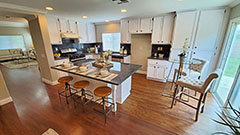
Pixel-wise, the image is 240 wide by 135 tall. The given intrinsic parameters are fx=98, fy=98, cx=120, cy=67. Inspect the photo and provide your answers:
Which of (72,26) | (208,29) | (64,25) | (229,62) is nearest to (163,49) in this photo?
(208,29)

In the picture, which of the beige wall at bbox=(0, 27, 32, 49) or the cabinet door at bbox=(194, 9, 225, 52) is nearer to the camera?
the cabinet door at bbox=(194, 9, 225, 52)

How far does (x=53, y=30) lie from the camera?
364 centimetres

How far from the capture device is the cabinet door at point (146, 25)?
12.7 ft

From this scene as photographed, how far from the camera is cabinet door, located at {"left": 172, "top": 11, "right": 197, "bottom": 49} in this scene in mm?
3035

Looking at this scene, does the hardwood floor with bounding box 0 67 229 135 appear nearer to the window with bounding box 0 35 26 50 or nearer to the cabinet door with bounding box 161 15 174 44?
the cabinet door with bounding box 161 15 174 44

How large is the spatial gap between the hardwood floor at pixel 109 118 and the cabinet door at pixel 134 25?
272 centimetres

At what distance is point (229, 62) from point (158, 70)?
1.90 meters

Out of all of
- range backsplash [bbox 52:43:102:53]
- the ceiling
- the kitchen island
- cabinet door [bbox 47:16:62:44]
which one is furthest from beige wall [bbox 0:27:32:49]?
the kitchen island

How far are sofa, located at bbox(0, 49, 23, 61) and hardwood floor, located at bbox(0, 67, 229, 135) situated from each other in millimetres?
7013

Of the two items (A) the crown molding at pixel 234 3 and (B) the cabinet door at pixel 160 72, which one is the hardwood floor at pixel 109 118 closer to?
(B) the cabinet door at pixel 160 72

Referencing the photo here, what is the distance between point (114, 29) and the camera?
16.2 feet

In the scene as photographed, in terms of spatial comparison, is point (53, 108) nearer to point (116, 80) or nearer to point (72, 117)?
point (72, 117)

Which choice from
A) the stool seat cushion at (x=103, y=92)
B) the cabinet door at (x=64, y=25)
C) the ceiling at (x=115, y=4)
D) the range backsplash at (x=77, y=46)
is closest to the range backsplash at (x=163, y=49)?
the ceiling at (x=115, y=4)

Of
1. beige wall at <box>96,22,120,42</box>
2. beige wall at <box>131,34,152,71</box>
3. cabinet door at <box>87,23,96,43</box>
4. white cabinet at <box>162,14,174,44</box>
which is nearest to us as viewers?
white cabinet at <box>162,14,174,44</box>
